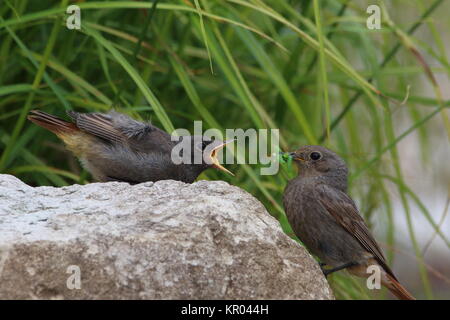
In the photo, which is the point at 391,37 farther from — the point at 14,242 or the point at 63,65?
the point at 14,242

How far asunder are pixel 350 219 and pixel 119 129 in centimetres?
123

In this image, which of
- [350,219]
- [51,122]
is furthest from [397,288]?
[51,122]

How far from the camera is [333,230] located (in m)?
3.76

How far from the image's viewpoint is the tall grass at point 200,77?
3795 mm

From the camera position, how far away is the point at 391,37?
5.99 m

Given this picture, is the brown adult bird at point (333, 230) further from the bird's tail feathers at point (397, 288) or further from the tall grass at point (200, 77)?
the tall grass at point (200, 77)

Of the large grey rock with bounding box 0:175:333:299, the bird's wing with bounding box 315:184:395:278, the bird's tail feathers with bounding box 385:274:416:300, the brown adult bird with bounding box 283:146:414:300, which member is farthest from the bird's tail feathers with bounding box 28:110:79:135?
the bird's tail feathers with bounding box 385:274:416:300

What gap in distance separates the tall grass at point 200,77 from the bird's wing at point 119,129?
79 millimetres

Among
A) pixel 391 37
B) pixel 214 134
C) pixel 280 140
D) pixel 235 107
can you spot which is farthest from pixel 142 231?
pixel 391 37

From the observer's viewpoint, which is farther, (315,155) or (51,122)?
(315,155)

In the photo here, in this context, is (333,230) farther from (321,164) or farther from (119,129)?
(119,129)

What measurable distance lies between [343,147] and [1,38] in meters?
2.22

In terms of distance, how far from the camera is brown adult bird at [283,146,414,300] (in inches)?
147

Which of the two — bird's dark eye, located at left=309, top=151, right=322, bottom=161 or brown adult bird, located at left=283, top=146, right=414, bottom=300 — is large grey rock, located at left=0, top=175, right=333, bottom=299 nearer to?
brown adult bird, located at left=283, top=146, right=414, bottom=300
